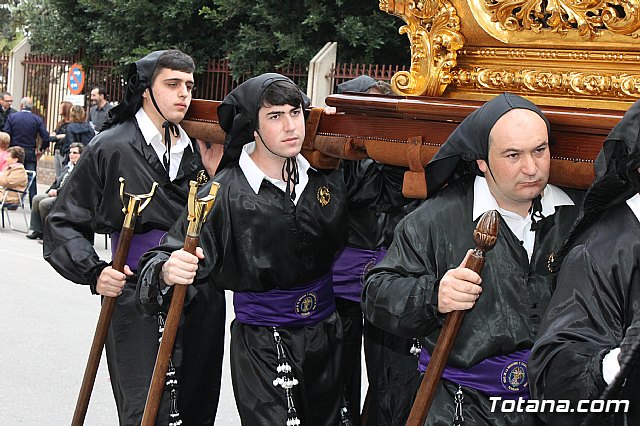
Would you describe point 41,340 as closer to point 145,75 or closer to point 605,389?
point 145,75

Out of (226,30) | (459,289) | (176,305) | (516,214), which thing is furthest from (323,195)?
(226,30)

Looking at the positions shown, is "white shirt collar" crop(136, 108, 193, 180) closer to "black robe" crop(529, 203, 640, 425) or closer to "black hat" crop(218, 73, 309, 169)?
"black hat" crop(218, 73, 309, 169)

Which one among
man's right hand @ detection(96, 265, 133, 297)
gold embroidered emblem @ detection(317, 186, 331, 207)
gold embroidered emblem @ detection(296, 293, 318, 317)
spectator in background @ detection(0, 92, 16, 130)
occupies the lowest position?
spectator in background @ detection(0, 92, 16, 130)

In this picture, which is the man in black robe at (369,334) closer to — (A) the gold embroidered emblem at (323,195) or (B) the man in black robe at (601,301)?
(A) the gold embroidered emblem at (323,195)

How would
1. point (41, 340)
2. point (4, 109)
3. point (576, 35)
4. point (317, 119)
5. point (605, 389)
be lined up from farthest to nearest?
point (4, 109) < point (41, 340) < point (317, 119) < point (576, 35) < point (605, 389)

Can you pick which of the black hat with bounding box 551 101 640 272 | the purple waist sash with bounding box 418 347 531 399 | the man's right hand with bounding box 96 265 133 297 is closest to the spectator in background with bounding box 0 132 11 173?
the man's right hand with bounding box 96 265 133 297

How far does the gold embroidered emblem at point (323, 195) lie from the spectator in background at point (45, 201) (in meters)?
8.37

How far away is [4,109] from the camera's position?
17.7m

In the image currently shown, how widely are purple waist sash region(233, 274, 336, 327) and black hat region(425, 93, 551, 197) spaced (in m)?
1.16

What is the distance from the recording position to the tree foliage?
17797mm

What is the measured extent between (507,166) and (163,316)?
7.50 ft

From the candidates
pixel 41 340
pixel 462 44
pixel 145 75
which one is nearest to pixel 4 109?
pixel 41 340

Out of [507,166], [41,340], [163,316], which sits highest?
[507,166]

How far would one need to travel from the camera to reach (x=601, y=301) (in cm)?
302
